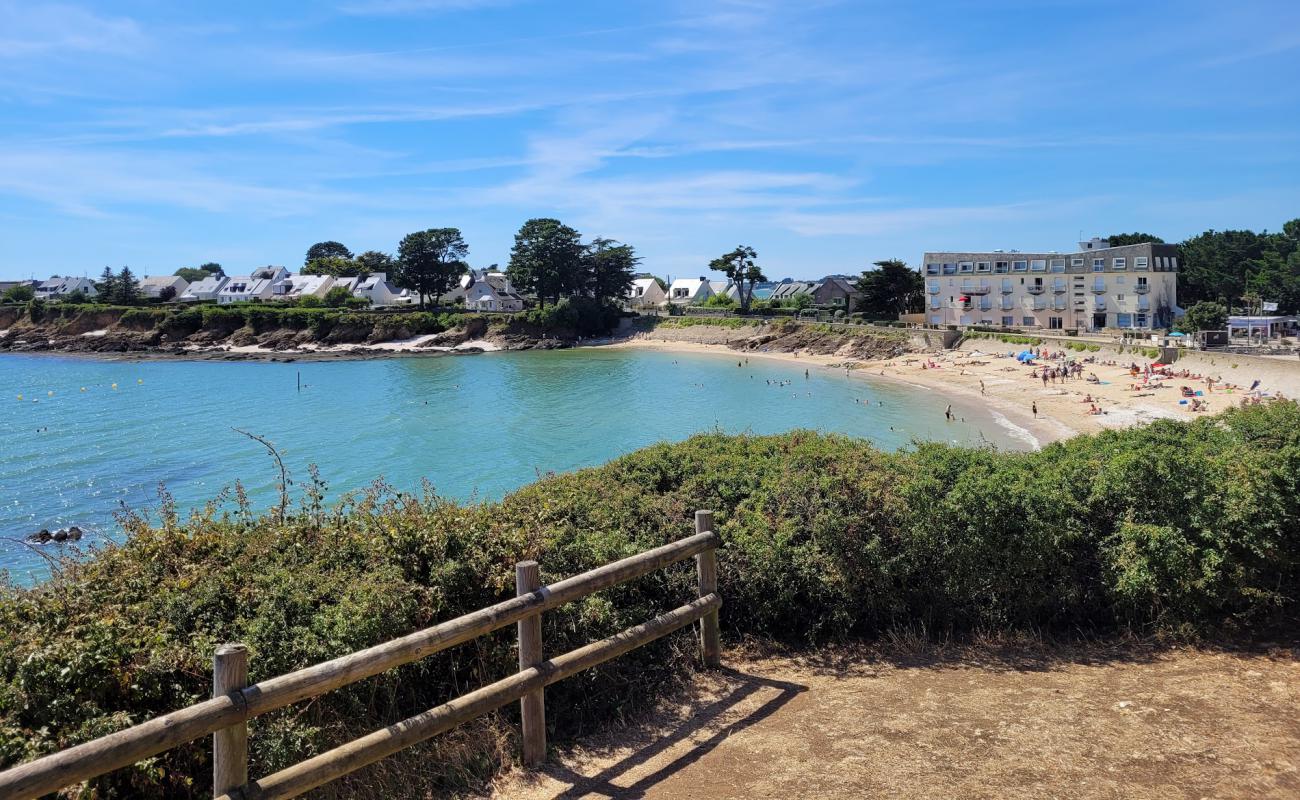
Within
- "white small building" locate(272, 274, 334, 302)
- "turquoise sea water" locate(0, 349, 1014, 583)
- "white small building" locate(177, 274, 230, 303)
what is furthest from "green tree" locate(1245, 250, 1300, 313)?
"white small building" locate(177, 274, 230, 303)

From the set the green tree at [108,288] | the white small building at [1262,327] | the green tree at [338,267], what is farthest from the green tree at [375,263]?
the white small building at [1262,327]

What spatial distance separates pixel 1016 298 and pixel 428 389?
60075mm

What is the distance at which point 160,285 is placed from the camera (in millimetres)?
129375

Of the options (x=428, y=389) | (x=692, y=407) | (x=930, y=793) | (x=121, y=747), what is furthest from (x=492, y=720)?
(x=428, y=389)

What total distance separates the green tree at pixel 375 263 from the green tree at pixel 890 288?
6875 cm

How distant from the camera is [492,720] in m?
5.61

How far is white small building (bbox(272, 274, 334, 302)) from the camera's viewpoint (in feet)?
378

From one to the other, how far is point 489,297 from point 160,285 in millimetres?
58832

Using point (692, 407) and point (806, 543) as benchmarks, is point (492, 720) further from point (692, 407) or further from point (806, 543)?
point (692, 407)

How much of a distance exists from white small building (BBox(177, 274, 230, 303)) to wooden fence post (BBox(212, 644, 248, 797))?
451ft

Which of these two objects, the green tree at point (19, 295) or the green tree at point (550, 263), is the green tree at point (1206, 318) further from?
the green tree at point (19, 295)

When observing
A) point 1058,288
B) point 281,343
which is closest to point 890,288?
point 1058,288

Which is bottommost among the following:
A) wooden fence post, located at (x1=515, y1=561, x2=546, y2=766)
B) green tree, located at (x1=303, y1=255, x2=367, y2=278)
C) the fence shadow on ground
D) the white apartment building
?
the fence shadow on ground

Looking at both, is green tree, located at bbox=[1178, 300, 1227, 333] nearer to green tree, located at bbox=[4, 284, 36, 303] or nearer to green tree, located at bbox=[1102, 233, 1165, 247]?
green tree, located at bbox=[1102, 233, 1165, 247]
